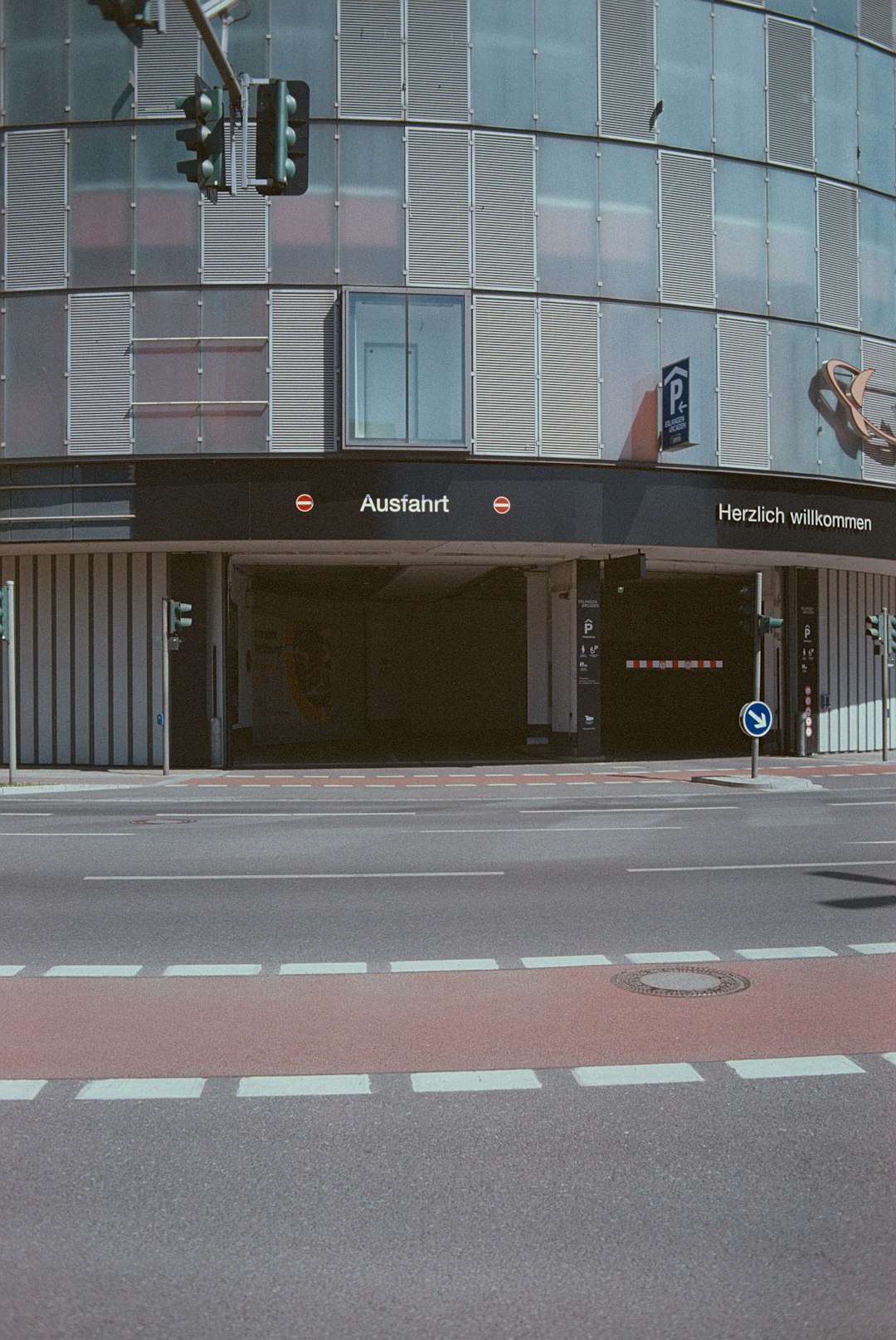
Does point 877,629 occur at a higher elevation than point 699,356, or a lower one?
lower

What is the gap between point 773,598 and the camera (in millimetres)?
33531

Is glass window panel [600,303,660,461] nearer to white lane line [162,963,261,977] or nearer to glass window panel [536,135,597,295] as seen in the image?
glass window panel [536,135,597,295]

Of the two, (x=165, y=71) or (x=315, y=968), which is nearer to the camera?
(x=315, y=968)

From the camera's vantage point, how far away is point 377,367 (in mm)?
27406

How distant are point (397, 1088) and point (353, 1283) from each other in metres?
1.86

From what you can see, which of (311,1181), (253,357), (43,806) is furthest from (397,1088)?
(253,357)

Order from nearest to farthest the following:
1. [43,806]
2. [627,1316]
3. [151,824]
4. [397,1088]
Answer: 1. [627,1316]
2. [397,1088]
3. [151,824]
4. [43,806]

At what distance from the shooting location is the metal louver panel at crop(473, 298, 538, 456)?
27.8m

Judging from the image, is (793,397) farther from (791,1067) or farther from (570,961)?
(791,1067)

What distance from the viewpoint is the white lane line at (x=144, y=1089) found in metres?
5.59

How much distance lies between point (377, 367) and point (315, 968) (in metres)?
20.9

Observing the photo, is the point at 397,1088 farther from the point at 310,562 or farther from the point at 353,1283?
the point at 310,562

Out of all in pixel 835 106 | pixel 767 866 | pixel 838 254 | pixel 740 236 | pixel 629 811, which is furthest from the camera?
pixel 835 106

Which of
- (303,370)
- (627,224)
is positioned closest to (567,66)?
(627,224)
